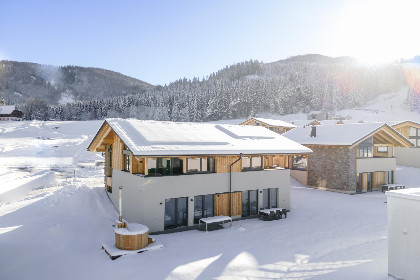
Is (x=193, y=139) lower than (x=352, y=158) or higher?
higher

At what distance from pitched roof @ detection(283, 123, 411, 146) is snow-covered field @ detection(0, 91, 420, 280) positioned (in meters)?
A: 5.18

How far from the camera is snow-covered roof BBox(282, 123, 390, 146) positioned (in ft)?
87.4

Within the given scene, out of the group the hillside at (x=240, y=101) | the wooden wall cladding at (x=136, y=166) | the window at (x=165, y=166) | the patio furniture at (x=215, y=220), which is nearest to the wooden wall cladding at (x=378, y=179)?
the patio furniture at (x=215, y=220)

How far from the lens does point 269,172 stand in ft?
63.8

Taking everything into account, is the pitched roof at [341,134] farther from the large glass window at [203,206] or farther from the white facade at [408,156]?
the large glass window at [203,206]

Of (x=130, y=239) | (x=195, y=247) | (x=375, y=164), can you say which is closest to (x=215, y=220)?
(x=195, y=247)

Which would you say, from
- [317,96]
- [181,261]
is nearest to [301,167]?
[181,261]

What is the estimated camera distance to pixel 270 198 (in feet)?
64.5

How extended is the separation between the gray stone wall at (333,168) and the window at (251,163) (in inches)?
432

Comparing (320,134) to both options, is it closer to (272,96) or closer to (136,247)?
(136,247)

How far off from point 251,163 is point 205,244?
687 cm

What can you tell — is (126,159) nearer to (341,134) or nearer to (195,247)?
(195,247)

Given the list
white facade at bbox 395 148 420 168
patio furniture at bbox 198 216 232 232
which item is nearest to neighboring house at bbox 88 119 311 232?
patio furniture at bbox 198 216 232 232

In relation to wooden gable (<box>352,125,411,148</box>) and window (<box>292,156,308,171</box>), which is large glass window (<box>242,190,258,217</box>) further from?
wooden gable (<box>352,125,411,148</box>)
